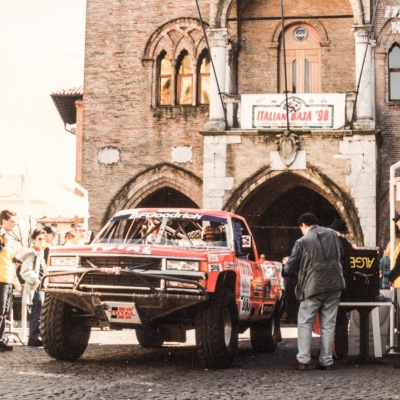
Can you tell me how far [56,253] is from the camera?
9867 millimetres

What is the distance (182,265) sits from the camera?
931cm

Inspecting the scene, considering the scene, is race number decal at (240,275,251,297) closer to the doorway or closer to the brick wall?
the brick wall

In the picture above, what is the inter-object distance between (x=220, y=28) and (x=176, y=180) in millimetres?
4215

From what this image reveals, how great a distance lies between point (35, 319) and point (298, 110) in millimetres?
10381

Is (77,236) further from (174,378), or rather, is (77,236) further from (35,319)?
(174,378)

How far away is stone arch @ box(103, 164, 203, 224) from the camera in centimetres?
2328

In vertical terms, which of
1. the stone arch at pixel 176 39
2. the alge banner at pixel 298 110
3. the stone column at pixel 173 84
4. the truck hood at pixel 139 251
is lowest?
the truck hood at pixel 139 251

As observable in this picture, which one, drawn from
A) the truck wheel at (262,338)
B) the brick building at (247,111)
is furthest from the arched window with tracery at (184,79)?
the truck wheel at (262,338)

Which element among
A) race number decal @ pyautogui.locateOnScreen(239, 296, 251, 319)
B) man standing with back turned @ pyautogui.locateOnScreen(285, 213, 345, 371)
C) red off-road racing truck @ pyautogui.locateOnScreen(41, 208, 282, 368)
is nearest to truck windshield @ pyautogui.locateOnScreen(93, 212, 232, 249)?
red off-road racing truck @ pyautogui.locateOnScreen(41, 208, 282, 368)

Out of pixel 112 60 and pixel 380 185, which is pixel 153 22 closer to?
pixel 112 60

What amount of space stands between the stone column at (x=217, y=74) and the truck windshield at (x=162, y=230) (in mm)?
10470

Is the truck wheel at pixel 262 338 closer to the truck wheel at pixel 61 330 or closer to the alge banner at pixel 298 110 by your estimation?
the truck wheel at pixel 61 330

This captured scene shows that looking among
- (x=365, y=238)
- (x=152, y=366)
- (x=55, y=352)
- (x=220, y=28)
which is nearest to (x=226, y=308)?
(x=152, y=366)

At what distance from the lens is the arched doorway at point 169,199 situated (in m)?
24.5
